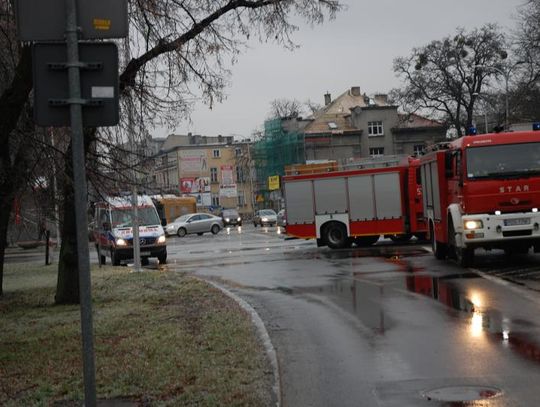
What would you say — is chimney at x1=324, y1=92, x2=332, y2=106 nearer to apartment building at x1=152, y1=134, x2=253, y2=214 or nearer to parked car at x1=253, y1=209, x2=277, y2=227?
apartment building at x1=152, y1=134, x2=253, y2=214

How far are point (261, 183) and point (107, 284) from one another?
69785 mm

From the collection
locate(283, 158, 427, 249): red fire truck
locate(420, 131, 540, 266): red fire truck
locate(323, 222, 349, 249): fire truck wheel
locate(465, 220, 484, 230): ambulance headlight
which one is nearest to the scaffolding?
locate(283, 158, 427, 249): red fire truck

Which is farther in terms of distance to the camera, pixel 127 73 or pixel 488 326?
pixel 127 73

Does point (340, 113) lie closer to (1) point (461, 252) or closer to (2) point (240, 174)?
(2) point (240, 174)

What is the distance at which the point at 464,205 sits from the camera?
16.7 m

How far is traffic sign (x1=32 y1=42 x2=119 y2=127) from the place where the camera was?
519 cm

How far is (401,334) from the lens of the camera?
9.63 meters

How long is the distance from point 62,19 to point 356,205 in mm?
23307

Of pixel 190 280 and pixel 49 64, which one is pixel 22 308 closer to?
pixel 190 280

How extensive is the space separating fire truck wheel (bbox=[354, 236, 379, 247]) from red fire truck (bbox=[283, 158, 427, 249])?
0.13 ft

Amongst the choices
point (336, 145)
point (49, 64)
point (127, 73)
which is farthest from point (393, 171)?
point (336, 145)

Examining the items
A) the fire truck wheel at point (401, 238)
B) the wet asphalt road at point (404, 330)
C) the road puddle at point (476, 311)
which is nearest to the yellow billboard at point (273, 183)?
the fire truck wheel at point (401, 238)

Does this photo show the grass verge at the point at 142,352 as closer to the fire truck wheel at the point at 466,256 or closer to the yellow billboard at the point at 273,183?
the fire truck wheel at the point at 466,256

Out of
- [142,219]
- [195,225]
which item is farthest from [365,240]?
[195,225]
